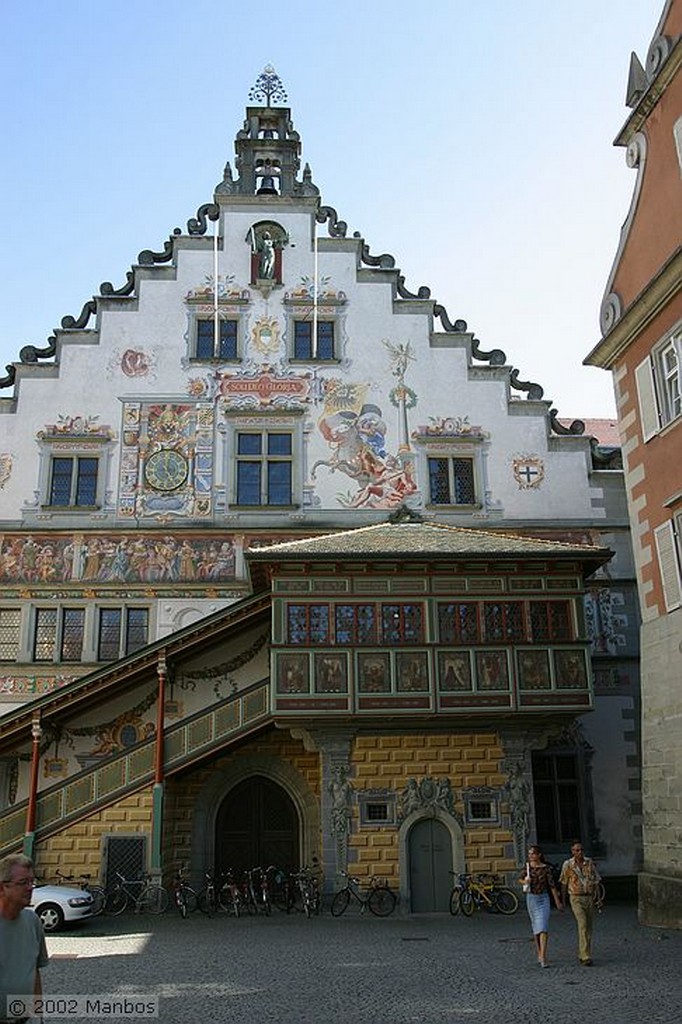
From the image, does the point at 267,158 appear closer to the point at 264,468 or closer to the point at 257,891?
the point at 264,468

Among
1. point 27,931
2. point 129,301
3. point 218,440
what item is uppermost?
point 129,301

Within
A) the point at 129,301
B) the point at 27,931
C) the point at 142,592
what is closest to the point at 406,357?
the point at 129,301

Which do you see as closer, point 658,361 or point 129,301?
point 658,361

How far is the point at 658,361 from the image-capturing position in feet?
48.2

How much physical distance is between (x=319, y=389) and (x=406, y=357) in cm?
219

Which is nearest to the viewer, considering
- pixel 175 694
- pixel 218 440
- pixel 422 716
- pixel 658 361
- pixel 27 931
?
pixel 27 931

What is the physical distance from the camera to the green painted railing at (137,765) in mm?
16953

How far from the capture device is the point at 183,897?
16.1 m

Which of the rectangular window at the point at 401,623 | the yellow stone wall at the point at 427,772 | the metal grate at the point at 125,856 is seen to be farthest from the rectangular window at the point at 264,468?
the metal grate at the point at 125,856

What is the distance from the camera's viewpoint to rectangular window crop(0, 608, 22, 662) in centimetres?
1977

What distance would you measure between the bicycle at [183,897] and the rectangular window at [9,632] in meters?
5.59

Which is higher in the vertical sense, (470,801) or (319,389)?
(319,389)

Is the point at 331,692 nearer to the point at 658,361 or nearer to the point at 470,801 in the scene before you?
the point at 470,801

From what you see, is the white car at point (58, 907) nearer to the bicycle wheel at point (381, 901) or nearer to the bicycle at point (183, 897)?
the bicycle at point (183, 897)
